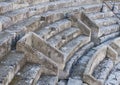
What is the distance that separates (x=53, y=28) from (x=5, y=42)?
2728 millimetres

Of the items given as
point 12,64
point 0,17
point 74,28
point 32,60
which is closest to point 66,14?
point 74,28

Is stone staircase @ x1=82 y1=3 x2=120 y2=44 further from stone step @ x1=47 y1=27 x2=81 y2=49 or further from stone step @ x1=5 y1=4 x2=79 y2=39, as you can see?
stone step @ x1=5 y1=4 x2=79 y2=39

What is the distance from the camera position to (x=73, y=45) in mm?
8453

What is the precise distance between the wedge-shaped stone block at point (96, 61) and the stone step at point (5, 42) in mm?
2094

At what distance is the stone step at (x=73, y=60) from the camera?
7.05m

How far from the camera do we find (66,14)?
32.2 feet

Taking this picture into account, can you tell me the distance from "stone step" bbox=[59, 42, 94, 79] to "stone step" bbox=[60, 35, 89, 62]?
118mm

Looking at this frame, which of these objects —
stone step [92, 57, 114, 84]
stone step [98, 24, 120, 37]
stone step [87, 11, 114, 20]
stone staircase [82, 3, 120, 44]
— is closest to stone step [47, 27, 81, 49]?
stone staircase [82, 3, 120, 44]

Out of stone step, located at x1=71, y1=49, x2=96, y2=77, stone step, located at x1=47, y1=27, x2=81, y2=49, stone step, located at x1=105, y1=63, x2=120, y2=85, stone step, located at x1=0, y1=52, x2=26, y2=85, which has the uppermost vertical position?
stone step, located at x1=0, y1=52, x2=26, y2=85

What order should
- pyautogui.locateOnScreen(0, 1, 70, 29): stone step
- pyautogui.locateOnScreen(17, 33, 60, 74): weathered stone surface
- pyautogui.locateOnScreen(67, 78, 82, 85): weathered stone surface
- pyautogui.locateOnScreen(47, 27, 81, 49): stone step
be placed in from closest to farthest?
pyautogui.locateOnScreen(17, 33, 60, 74): weathered stone surface < pyautogui.locateOnScreen(67, 78, 82, 85): weathered stone surface < pyautogui.locateOnScreen(0, 1, 70, 29): stone step < pyautogui.locateOnScreen(47, 27, 81, 49): stone step

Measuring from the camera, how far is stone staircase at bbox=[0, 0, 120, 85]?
5937 millimetres

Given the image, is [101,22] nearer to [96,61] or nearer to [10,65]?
[96,61]

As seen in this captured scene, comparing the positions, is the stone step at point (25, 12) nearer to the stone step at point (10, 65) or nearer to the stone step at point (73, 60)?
the stone step at point (10, 65)

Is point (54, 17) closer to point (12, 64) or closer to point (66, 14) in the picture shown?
point (66, 14)
